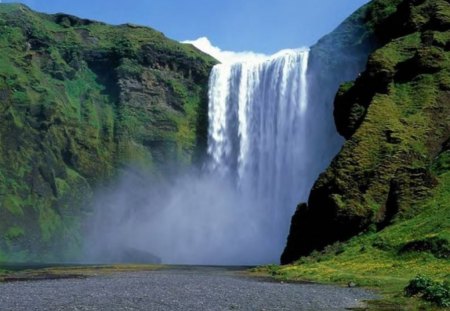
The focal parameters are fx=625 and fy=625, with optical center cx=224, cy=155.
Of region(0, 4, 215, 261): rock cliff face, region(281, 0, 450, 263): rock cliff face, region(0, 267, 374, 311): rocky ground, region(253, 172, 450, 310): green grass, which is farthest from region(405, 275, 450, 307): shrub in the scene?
region(0, 4, 215, 261): rock cliff face

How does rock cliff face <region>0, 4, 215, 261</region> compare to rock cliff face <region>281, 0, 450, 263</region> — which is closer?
rock cliff face <region>281, 0, 450, 263</region>

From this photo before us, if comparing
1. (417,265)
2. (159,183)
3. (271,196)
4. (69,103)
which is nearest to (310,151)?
(271,196)

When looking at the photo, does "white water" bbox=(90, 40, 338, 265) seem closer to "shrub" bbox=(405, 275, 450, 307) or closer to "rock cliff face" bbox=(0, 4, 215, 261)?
"rock cliff face" bbox=(0, 4, 215, 261)

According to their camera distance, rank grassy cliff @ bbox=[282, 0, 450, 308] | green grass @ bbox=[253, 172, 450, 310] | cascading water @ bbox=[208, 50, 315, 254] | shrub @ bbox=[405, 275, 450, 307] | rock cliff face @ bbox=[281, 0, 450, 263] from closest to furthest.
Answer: shrub @ bbox=[405, 275, 450, 307]
green grass @ bbox=[253, 172, 450, 310]
grassy cliff @ bbox=[282, 0, 450, 308]
rock cliff face @ bbox=[281, 0, 450, 263]
cascading water @ bbox=[208, 50, 315, 254]

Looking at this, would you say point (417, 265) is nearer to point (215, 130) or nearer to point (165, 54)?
point (215, 130)

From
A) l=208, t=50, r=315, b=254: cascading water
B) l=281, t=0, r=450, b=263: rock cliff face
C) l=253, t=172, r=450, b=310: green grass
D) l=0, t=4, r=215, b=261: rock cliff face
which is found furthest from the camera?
l=0, t=4, r=215, b=261: rock cliff face

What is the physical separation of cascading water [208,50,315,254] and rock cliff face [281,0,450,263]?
2269cm

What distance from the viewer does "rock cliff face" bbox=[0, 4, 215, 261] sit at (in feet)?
437

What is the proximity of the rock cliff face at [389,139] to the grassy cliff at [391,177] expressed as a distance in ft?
0.39

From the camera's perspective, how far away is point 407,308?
87.7 ft

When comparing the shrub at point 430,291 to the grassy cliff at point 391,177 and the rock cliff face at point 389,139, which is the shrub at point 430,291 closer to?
the grassy cliff at point 391,177

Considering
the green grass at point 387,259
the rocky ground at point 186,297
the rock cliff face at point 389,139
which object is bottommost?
the rocky ground at point 186,297

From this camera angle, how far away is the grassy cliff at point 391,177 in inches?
1913

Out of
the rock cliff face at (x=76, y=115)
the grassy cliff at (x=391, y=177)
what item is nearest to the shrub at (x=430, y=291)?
the grassy cliff at (x=391, y=177)
